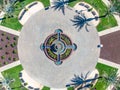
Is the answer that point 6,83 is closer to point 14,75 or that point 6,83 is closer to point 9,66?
point 14,75

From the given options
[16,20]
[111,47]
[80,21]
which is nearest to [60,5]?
[80,21]

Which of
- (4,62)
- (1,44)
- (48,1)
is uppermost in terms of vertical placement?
(48,1)

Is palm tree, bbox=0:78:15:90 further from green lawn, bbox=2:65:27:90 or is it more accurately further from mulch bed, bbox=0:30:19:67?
mulch bed, bbox=0:30:19:67

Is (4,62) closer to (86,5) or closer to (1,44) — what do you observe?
(1,44)

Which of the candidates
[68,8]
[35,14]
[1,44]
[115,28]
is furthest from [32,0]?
[115,28]

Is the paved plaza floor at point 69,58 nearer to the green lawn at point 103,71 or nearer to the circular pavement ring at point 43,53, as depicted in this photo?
the circular pavement ring at point 43,53

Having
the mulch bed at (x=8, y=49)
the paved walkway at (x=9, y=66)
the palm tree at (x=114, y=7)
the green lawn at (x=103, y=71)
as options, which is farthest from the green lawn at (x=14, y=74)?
the palm tree at (x=114, y=7)
